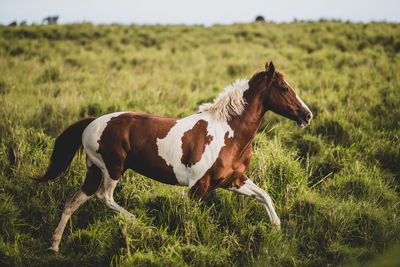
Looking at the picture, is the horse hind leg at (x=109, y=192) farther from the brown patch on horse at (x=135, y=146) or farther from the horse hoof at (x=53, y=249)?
the horse hoof at (x=53, y=249)

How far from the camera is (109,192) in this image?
2500mm

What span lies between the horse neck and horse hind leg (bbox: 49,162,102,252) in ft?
4.55

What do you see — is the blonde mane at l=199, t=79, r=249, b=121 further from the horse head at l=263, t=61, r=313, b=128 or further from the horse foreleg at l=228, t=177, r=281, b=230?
the horse foreleg at l=228, t=177, r=281, b=230

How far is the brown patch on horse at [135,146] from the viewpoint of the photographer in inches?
93.1

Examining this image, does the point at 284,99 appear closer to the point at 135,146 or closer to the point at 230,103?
the point at 230,103

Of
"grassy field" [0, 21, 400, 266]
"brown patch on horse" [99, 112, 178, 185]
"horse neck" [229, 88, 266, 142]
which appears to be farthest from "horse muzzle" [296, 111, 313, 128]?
"brown patch on horse" [99, 112, 178, 185]

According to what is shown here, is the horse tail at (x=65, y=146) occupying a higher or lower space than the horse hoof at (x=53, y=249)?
higher

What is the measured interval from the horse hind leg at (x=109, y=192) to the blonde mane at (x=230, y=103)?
1067 mm

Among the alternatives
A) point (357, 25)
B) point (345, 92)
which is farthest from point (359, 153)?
point (357, 25)

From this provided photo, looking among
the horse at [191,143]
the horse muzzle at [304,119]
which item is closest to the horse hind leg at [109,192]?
the horse at [191,143]

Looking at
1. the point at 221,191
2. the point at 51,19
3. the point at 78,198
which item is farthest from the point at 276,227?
the point at 51,19

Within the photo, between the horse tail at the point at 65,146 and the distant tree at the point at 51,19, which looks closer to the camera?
the horse tail at the point at 65,146

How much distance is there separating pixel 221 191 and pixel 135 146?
1.14 m

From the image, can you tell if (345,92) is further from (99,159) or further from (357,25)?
(357,25)
